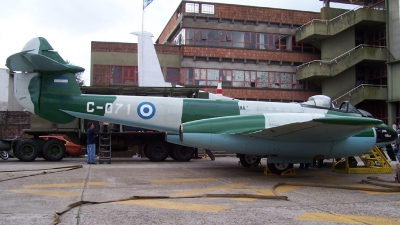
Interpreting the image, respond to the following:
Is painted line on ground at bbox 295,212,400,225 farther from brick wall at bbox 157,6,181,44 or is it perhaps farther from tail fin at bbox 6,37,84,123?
brick wall at bbox 157,6,181,44

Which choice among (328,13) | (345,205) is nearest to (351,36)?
(328,13)

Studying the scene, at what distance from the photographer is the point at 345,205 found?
6633 millimetres

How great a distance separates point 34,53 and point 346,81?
25.4 meters

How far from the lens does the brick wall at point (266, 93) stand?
30672 mm

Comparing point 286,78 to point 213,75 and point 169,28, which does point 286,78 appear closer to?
point 213,75

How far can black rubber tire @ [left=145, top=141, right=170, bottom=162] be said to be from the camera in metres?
16.0

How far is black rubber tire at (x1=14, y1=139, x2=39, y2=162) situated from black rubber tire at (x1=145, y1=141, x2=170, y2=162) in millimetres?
4364

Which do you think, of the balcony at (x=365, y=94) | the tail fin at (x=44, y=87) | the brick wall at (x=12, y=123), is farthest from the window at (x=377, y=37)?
the brick wall at (x=12, y=123)

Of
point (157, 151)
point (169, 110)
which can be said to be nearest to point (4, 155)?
point (157, 151)

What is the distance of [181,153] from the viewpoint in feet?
52.4

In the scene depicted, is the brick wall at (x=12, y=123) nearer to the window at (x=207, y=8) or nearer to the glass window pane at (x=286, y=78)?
the window at (x=207, y=8)

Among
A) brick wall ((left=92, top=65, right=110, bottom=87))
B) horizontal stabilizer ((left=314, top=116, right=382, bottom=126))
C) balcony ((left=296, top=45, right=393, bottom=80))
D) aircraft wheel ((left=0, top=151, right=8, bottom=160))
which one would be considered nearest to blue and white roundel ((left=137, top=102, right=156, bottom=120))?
horizontal stabilizer ((left=314, top=116, right=382, bottom=126))

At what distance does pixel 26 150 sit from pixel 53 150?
102 cm

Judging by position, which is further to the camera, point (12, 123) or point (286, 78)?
point (286, 78)
